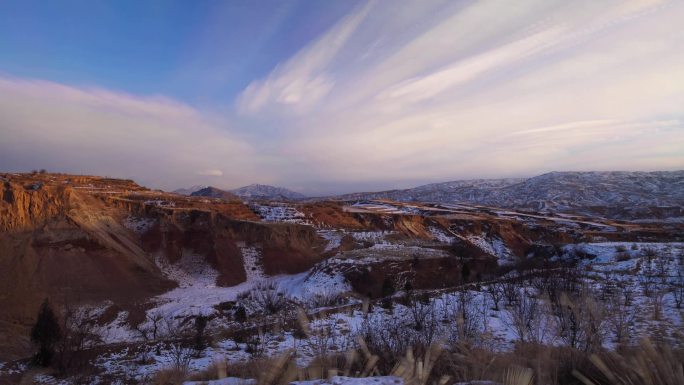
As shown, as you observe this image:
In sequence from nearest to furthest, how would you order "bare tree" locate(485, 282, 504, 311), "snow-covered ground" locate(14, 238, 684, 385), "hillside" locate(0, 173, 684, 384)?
"snow-covered ground" locate(14, 238, 684, 385) → "hillside" locate(0, 173, 684, 384) → "bare tree" locate(485, 282, 504, 311)

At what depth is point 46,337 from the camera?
1267 centimetres

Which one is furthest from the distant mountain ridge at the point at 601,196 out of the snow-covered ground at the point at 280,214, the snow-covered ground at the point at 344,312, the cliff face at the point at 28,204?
the cliff face at the point at 28,204

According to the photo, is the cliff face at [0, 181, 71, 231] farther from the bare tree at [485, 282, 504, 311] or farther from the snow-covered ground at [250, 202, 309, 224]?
the bare tree at [485, 282, 504, 311]

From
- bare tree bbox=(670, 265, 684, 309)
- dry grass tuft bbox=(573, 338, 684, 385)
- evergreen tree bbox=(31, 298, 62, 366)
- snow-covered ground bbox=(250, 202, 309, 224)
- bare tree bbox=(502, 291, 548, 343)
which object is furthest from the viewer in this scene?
snow-covered ground bbox=(250, 202, 309, 224)

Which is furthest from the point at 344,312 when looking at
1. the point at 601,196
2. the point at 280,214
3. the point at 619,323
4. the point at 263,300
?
the point at 601,196

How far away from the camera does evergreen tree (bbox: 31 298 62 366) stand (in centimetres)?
Result: 1215

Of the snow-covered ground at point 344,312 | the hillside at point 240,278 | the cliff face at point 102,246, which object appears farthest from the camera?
the cliff face at point 102,246

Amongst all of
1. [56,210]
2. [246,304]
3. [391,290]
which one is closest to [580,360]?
[391,290]

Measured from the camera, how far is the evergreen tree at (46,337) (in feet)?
39.9

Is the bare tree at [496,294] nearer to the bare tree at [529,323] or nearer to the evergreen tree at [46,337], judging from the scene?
the bare tree at [529,323]

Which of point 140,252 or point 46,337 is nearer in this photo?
point 46,337

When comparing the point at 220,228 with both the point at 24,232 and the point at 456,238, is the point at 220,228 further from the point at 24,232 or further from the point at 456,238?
the point at 456,238

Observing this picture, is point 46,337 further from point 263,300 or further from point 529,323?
point 263,300

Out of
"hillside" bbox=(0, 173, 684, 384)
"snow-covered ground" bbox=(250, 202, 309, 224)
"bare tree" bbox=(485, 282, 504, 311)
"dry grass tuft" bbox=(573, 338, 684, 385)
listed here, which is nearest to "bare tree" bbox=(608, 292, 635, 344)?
"hillside" bbox=(0, 173, 684, 384)
